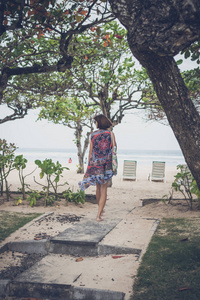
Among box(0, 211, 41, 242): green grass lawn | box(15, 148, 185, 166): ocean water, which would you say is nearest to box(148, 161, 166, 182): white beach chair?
box(0, 211, 41, 242): green grass lawn

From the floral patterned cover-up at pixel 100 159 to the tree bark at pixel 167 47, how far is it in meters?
3.10

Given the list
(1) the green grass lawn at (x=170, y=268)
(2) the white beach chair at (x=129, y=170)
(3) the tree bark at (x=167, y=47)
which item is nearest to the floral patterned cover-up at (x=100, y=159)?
(1) the green grass lawn at (x=170, y=268)

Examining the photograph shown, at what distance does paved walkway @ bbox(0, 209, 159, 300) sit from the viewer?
313cm

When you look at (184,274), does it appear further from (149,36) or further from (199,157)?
(149,36)

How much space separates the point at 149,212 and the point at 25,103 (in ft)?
23.1

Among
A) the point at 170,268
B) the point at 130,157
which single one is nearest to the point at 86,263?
the point at 170,268

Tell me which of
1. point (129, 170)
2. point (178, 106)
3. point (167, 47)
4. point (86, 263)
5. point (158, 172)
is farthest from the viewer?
point (129, 170)

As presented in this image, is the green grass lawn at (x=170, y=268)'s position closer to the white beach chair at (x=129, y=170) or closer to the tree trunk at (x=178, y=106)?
the tree trunk at (x=178, y=106)

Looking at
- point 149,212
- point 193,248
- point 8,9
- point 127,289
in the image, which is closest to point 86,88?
point 149,212

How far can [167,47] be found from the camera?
108 inches

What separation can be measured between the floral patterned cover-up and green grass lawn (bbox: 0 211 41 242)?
1353mm

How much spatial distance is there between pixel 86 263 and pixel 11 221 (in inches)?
93.7

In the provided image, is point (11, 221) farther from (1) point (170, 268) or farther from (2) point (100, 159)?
(1) point (170, 268)

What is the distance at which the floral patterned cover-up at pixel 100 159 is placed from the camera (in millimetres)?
5961
